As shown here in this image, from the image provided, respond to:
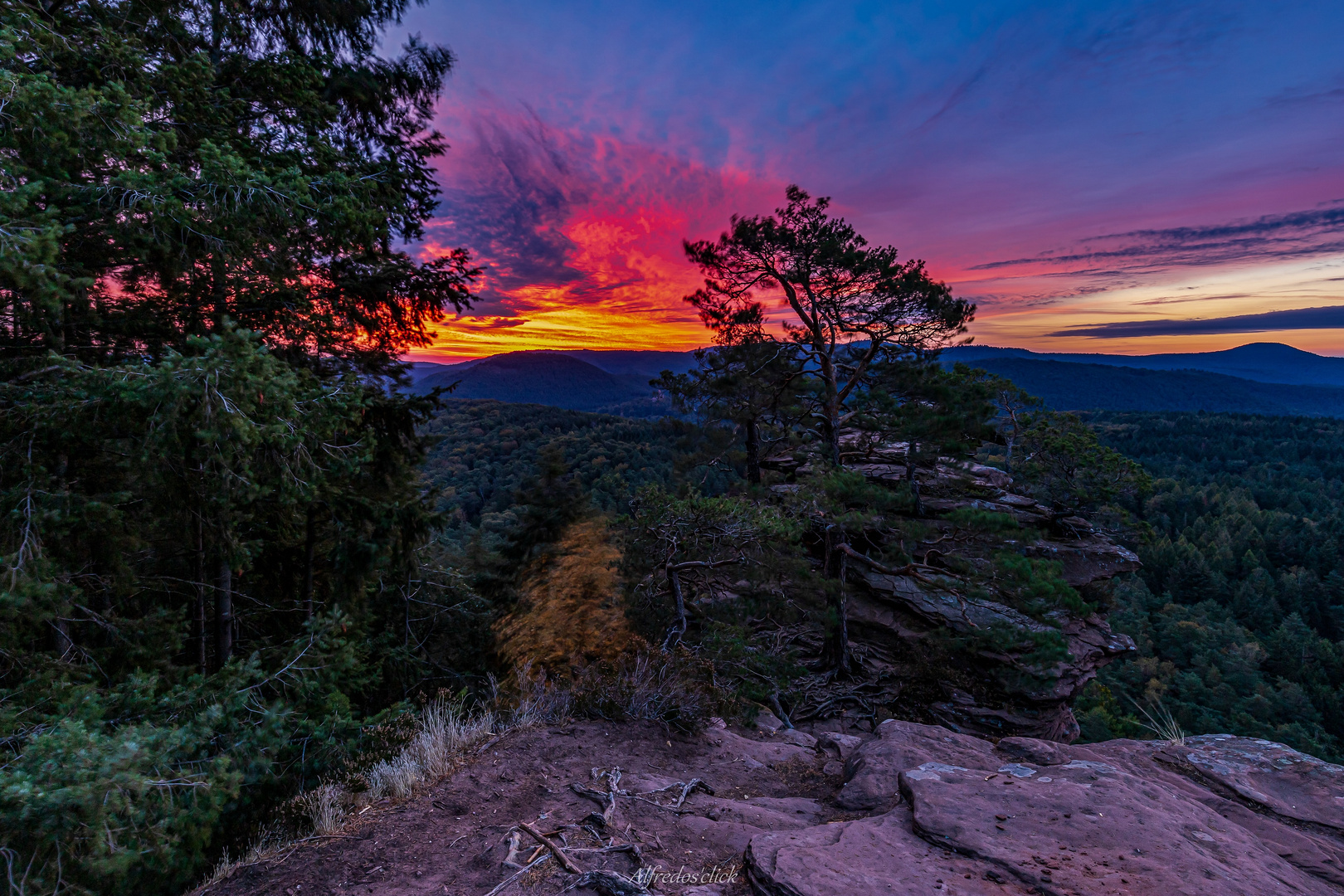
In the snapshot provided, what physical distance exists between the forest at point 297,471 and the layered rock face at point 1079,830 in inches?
106

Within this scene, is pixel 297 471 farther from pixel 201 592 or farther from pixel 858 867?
pixel 858 867

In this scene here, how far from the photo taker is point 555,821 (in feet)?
11.1

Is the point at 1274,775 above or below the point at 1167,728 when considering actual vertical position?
above

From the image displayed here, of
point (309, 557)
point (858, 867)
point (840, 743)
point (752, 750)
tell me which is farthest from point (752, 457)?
point (858, 867)

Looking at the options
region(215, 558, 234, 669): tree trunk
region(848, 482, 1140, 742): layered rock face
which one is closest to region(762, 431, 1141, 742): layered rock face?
region(848, 482, 1140, 742): layered rock face

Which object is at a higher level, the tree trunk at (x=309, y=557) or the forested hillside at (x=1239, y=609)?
the tree trunk at (x=309, y=557)

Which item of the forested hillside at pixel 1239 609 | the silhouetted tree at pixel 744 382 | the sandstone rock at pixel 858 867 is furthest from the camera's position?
the forested hillside at pixel 1239 609

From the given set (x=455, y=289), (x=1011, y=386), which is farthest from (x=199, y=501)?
(x=1011, y=386)

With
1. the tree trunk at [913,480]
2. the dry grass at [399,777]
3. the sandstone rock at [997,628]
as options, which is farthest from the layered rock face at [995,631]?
the dry grass at [399,777]

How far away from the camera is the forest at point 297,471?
3363 mm

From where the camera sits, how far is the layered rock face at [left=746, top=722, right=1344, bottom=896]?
2.63 meters

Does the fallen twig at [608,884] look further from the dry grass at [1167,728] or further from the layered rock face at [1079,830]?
the dry grass at [1167,728]

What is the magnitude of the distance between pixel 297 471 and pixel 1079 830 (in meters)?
6.37

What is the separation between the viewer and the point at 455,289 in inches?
283
